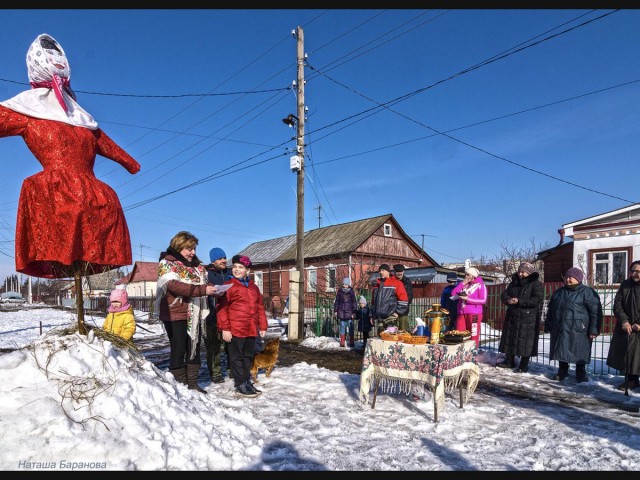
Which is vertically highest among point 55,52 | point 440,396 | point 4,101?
point 55,52

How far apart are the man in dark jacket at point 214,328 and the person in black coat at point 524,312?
5.01 m

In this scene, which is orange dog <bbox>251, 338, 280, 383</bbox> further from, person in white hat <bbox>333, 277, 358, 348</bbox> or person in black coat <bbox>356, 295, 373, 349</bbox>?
person in black coat <bbox>356, 295, 373, 349</bbox>

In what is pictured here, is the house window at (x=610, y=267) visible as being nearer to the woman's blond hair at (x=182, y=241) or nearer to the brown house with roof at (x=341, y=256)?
the brown house with roof at (x=341, y=256)

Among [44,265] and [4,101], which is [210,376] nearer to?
[44,265]

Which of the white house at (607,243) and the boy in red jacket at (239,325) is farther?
the white house at (607,243)

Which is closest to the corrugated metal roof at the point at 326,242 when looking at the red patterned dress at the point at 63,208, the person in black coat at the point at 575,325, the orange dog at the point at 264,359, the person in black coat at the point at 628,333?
the person in black coat at the point at 575,325

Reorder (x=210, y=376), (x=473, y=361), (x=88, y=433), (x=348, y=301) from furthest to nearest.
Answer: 1. (x=348, y=301)
2. (x=210, y=376)
3. (x=473, y=361)
4. (x=88, y=433)

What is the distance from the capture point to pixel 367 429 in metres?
4.30

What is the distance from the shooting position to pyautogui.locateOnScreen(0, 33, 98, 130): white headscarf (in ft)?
10.9

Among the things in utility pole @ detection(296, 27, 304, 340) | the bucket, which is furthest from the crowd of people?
utility pole @ detection(296, 27, 304, 340)

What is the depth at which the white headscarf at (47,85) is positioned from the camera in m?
3.32

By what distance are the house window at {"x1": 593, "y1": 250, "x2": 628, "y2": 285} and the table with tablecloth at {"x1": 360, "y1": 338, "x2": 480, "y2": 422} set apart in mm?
15135

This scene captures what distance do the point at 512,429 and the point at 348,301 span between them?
6288mm

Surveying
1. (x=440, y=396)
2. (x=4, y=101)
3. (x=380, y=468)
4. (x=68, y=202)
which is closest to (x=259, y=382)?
(x=440, y=396)
